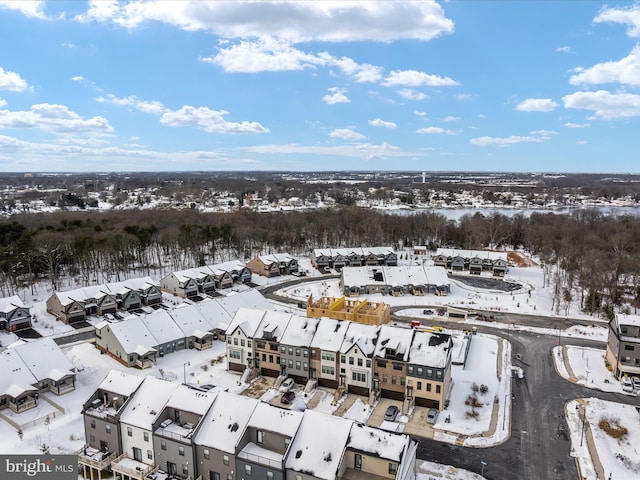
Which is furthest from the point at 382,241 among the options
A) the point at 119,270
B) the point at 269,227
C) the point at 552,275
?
the point at 119,270

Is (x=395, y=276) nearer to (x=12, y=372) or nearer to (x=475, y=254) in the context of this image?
(x=475, y=254)

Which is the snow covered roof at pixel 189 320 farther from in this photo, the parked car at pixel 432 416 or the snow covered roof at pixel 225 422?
the parked car at pixel 432 416

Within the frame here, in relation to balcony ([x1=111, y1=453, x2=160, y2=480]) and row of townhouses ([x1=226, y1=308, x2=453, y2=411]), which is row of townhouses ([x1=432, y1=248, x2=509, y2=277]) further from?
balcony ([x1=111, y1=453, x2=160, y2=480])

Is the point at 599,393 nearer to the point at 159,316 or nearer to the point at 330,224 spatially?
the point at 159,316

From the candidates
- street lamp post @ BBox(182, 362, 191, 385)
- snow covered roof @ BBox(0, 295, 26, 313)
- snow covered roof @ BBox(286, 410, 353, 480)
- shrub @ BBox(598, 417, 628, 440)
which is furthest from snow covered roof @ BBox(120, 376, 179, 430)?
snow covered roof @ BBox(0, 295, 26, 313)

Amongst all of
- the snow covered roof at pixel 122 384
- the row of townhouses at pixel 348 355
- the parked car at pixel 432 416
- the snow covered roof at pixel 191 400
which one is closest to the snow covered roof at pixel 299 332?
the row of townhouses at pixel 348 355

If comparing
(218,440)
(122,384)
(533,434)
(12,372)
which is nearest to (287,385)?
(218,440)
